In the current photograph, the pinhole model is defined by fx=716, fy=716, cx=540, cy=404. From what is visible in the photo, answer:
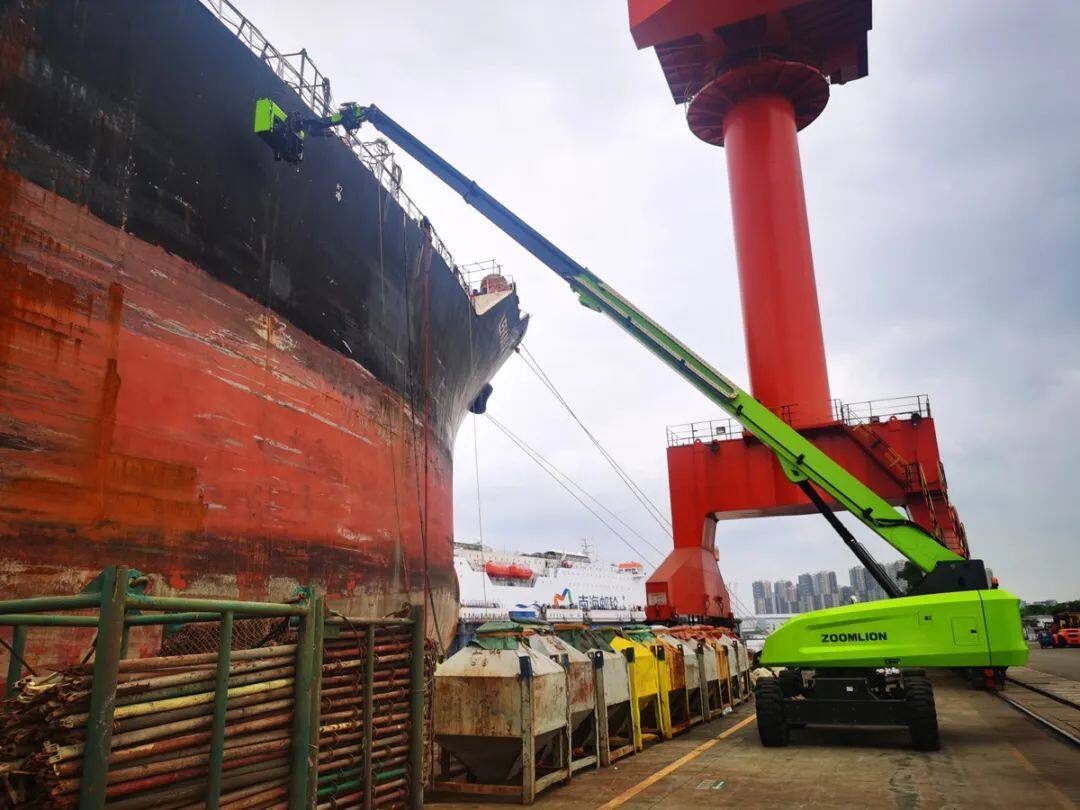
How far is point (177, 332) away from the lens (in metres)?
9.77

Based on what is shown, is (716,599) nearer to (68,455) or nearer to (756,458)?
(756,458)

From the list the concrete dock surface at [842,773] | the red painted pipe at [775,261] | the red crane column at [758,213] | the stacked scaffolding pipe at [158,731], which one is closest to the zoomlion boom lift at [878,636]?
the concrete dock surface at [842,773]

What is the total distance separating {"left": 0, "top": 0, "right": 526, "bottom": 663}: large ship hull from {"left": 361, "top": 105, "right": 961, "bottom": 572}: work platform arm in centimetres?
224

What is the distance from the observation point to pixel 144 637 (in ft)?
28.6

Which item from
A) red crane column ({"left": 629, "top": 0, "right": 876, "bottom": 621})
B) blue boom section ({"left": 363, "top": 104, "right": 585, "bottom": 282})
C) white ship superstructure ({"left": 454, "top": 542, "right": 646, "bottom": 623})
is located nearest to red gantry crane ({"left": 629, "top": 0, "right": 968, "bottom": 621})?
red crane column ({"left": 629, "top": 0, "right": 876, "bottom": 621})

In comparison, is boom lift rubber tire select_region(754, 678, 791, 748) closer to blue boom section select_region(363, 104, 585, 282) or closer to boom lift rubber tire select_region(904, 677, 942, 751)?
boom lift rubber tire select_region(904, 677, 942, 751)

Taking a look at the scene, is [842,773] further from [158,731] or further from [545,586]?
[545,586]

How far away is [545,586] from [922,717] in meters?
57.8

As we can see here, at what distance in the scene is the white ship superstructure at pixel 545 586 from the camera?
56438 mm

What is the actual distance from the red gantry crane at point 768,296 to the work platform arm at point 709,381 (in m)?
6.87

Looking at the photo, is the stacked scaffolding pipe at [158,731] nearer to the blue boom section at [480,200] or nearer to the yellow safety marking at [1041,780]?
the yellow safety marking at [1041,780]

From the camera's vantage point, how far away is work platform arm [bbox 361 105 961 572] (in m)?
12.0

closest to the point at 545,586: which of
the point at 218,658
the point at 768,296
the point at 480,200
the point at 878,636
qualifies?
the point at 768,296

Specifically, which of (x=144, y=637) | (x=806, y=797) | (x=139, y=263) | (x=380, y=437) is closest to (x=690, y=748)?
(x=806, y=797)
